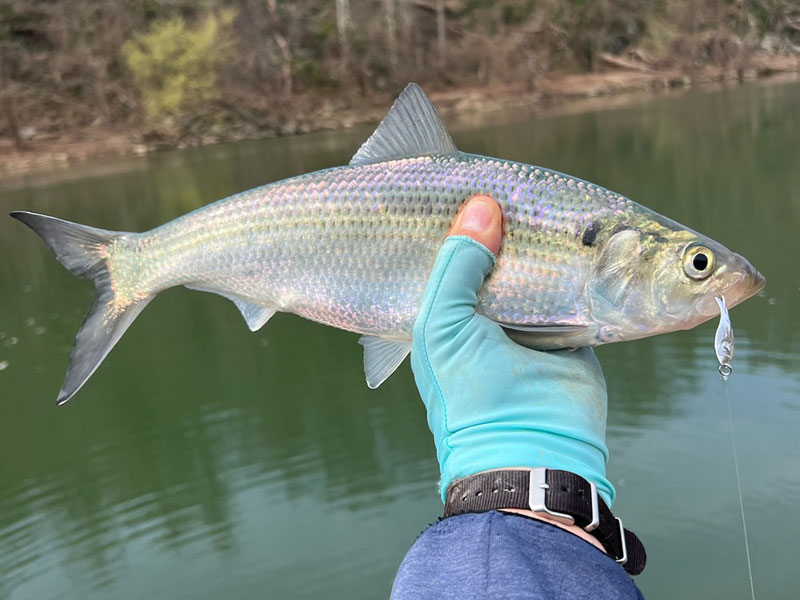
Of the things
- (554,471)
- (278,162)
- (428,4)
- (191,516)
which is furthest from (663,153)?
(428,4)

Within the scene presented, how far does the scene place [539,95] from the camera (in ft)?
164

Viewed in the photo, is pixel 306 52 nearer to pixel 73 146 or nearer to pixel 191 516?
pixel 73 146

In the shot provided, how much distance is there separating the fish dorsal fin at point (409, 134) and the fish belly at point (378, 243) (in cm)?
9

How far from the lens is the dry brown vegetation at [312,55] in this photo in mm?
45906

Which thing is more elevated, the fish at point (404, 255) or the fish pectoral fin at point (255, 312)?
the fish at point (404, 255)

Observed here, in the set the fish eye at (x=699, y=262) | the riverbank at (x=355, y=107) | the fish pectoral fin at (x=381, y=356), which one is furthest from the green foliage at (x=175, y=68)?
the fish eye at (x=699, y=262)

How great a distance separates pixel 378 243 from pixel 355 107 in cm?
4847

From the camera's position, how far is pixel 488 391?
107 inches

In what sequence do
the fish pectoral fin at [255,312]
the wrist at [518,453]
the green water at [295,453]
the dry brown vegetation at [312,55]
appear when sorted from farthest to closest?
the dry brown vegetation at [312,55], the green water at [295,453], the fish pectoral fin at [255,312], the wrist at [518,453]

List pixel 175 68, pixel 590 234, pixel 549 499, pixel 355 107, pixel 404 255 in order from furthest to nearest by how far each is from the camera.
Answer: pixel 355 107
pixel 175 68
pixel 404 255
pixel 590 234
pixel 549 499

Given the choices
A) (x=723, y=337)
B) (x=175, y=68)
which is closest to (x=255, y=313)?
(x=723, y=337)

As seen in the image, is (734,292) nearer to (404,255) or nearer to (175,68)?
(404,255)

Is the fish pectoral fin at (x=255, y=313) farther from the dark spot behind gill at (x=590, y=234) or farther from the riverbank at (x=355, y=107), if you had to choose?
the riverbank at (x=355, y=107)

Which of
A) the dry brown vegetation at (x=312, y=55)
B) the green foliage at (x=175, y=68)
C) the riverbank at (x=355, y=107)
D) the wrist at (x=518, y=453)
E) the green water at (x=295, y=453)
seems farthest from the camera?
the dry brown vegetation at (x=312, y=55)
